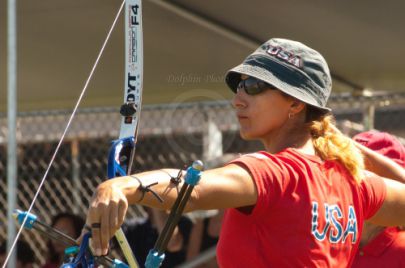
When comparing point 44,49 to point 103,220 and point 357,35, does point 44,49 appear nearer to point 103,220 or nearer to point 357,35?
point 357,35

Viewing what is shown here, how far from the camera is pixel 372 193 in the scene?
8.38 ft

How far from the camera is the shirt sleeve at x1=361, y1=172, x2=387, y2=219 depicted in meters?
2.53

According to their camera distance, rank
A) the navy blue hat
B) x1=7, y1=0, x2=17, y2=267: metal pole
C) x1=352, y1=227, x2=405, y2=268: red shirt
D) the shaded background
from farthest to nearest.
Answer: the shaded background
x1=7, y1=0, x2=17, y2=267: metal pole
x1=352, y1=227, x2=405, y2=268: red shirt
the navy blue hat

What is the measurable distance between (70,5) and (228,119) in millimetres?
1729

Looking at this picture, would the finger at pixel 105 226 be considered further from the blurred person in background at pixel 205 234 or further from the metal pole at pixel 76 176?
the metal pole at pixel 76 176

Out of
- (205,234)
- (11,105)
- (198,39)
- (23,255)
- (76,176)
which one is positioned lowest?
(23,255)

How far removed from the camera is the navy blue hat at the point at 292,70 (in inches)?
95.2

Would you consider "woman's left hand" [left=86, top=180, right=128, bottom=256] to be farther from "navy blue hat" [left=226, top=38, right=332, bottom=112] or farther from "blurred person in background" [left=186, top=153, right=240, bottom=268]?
"blurred person in background" [left=186, top=153, right=240, bottom=268]

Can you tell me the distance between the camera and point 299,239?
230 cm

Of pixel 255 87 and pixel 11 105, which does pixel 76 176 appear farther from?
pixel 255 87

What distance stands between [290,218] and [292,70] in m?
0.41

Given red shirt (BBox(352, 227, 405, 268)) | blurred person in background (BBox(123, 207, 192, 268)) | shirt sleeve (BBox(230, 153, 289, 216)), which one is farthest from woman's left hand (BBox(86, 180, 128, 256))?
blurred person in background (BBox(123, 207, 192, 268))

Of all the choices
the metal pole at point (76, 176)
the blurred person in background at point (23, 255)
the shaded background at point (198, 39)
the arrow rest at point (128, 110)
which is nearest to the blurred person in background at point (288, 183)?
the arrow rest at point (128, 110)

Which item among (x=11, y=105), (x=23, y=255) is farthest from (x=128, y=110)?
(x=23, y=255)
